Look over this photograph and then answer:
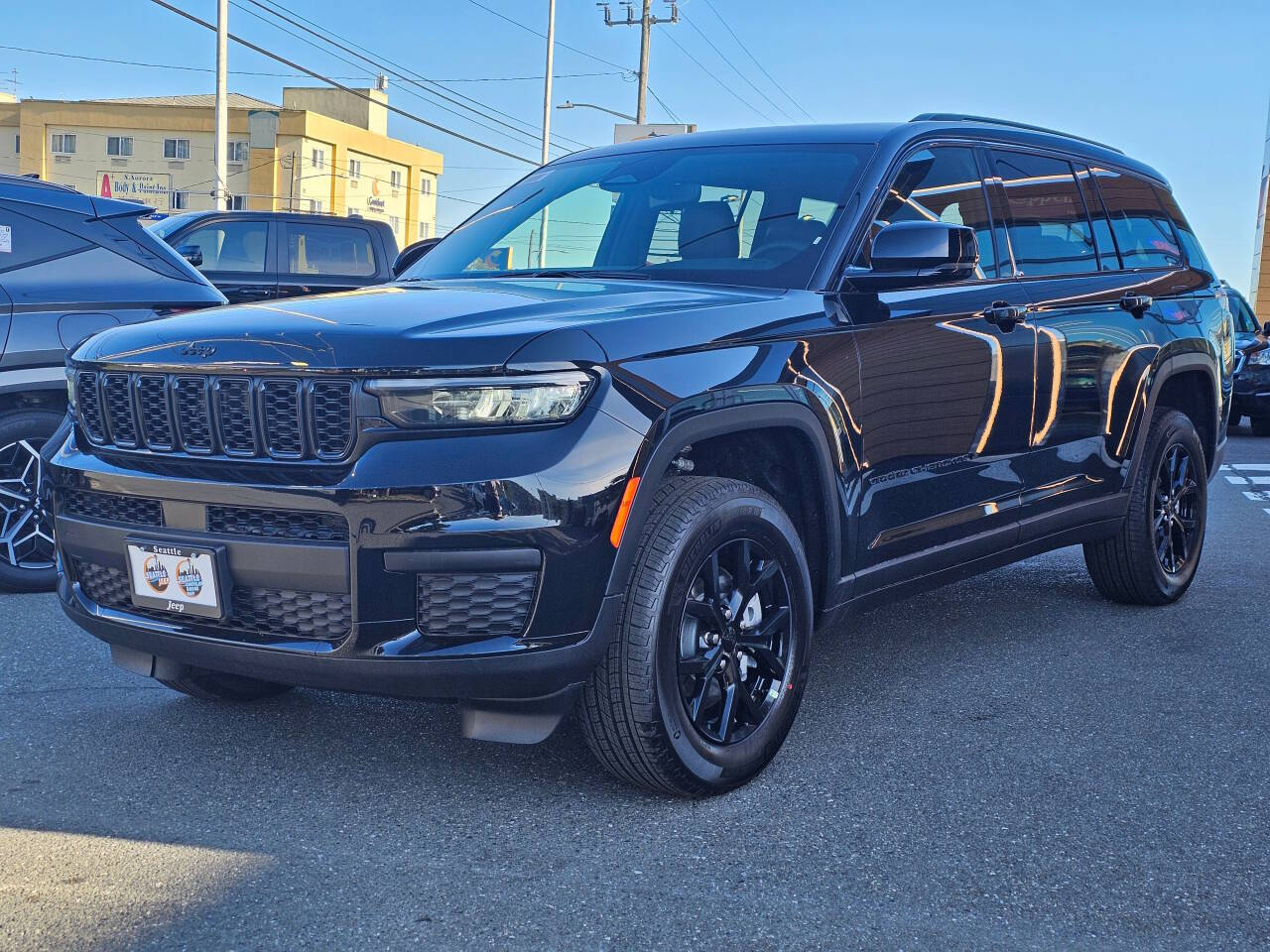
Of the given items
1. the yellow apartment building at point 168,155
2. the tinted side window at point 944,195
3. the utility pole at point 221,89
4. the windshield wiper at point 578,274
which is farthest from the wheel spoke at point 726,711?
the yellow apartment building at point 168,155

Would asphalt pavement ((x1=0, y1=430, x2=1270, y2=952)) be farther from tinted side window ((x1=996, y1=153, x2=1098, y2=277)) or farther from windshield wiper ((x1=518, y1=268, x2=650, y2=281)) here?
tinted side window ((x1=996, y1=153, x2=1098, y2=277))

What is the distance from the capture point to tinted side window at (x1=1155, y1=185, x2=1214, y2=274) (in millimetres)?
6238

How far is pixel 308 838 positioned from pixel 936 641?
9.42ft

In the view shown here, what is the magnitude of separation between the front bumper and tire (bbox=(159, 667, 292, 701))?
0.91 meters

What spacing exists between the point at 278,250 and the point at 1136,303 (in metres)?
8.65

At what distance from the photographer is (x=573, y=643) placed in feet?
10.3

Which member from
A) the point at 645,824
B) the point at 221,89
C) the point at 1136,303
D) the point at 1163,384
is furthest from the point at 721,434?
the point at 221,89

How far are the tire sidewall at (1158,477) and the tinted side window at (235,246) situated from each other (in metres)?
8.51

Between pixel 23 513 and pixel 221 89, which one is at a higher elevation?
pixel 221 89

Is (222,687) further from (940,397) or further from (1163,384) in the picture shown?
(1163,384)

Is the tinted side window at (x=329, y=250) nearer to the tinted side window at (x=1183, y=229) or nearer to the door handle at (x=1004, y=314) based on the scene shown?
the tinted side window at (x=1183, y=229)

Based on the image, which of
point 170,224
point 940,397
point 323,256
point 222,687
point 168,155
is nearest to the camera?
point 222,687

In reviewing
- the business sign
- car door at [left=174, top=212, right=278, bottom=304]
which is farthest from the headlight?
the business sign

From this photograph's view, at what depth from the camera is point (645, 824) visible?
3.41 metres
